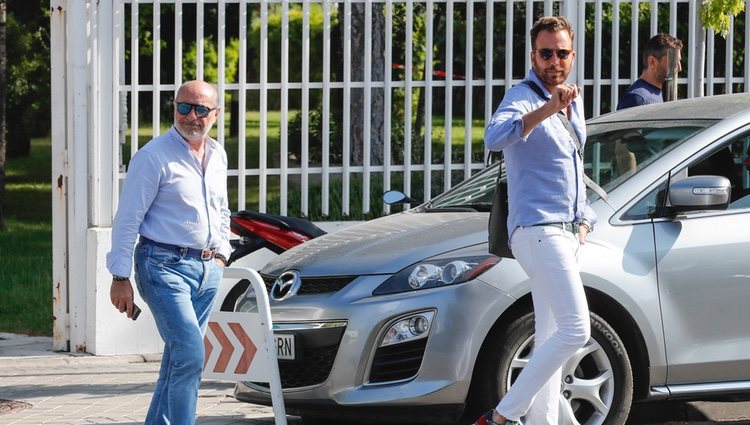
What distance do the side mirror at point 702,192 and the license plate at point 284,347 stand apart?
1826 millimetres

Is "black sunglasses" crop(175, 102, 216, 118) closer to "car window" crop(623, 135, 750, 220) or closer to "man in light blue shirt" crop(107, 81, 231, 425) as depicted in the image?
"man in light blue shirt" crop(107, 81, 231, 425)

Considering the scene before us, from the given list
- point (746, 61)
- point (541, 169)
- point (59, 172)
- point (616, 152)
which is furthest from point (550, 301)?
point (746, 61)

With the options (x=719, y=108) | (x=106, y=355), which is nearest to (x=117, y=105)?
(x=106, y=355)

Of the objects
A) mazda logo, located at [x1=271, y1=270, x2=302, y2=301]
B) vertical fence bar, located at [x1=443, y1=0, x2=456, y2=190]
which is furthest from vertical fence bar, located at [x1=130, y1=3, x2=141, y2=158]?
mazda logo, located at [x1=271, y1=270, x2=302, y2=301]

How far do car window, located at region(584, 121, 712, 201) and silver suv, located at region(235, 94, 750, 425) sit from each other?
0.02 meters

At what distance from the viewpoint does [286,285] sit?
6.57 m

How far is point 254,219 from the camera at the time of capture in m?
8.80

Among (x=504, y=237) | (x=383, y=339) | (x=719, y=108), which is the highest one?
(x=719, y=108)

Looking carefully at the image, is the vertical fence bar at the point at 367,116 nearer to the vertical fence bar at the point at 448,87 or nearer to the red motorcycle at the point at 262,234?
the vertical fence bar at the point at 448,87

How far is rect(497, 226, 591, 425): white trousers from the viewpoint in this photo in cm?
555

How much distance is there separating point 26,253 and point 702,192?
10.4 meters

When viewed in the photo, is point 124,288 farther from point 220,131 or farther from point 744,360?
point 220,131

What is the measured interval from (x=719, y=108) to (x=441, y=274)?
5.55ft

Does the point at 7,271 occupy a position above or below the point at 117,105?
below
